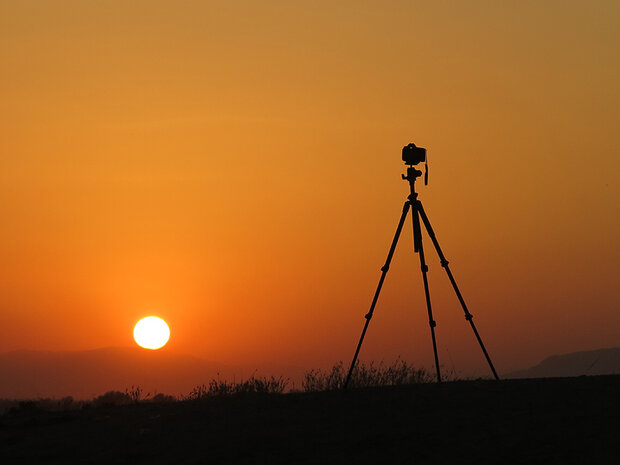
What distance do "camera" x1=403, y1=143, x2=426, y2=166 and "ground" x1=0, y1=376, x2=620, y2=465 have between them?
3.70m

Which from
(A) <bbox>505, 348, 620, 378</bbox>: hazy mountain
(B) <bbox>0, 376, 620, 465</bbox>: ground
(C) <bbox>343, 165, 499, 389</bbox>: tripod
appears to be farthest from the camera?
(A) <bbox>505, 348, 620, 378</bbox>: hazy mountain

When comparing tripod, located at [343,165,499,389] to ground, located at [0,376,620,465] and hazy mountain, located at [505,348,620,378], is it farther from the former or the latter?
hazy mountain, located at [505,348,620,378]

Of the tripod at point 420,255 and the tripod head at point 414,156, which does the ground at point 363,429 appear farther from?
the tripod head at point 414,156

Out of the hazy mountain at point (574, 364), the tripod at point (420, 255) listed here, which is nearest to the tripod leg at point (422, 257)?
the tripod at point (420, 255)

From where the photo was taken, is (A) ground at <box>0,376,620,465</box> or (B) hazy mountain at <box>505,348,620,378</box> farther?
(B) hazy mountain at <box>505,348,620,378</box>

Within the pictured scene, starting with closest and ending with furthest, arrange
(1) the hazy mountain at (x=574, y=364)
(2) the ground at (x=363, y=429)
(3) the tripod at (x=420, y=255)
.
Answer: (2) the ground at (x=363, y=429) → (3) the tripod at (x=420, y=255) → (1) the hazy mountain at (x=574, y=364)

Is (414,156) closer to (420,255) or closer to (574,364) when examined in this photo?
(420,255)

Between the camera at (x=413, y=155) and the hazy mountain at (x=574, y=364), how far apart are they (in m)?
128

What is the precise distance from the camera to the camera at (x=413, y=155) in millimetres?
15617

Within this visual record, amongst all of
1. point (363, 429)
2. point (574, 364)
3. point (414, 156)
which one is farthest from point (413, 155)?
point (574, 364)

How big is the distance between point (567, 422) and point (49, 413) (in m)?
8.92

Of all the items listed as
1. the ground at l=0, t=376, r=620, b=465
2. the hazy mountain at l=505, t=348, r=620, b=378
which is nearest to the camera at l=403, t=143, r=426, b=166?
the ground at l=0, t=376, r=620, b=465

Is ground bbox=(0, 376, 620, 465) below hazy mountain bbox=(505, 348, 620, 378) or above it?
below

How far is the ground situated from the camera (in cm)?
1079
